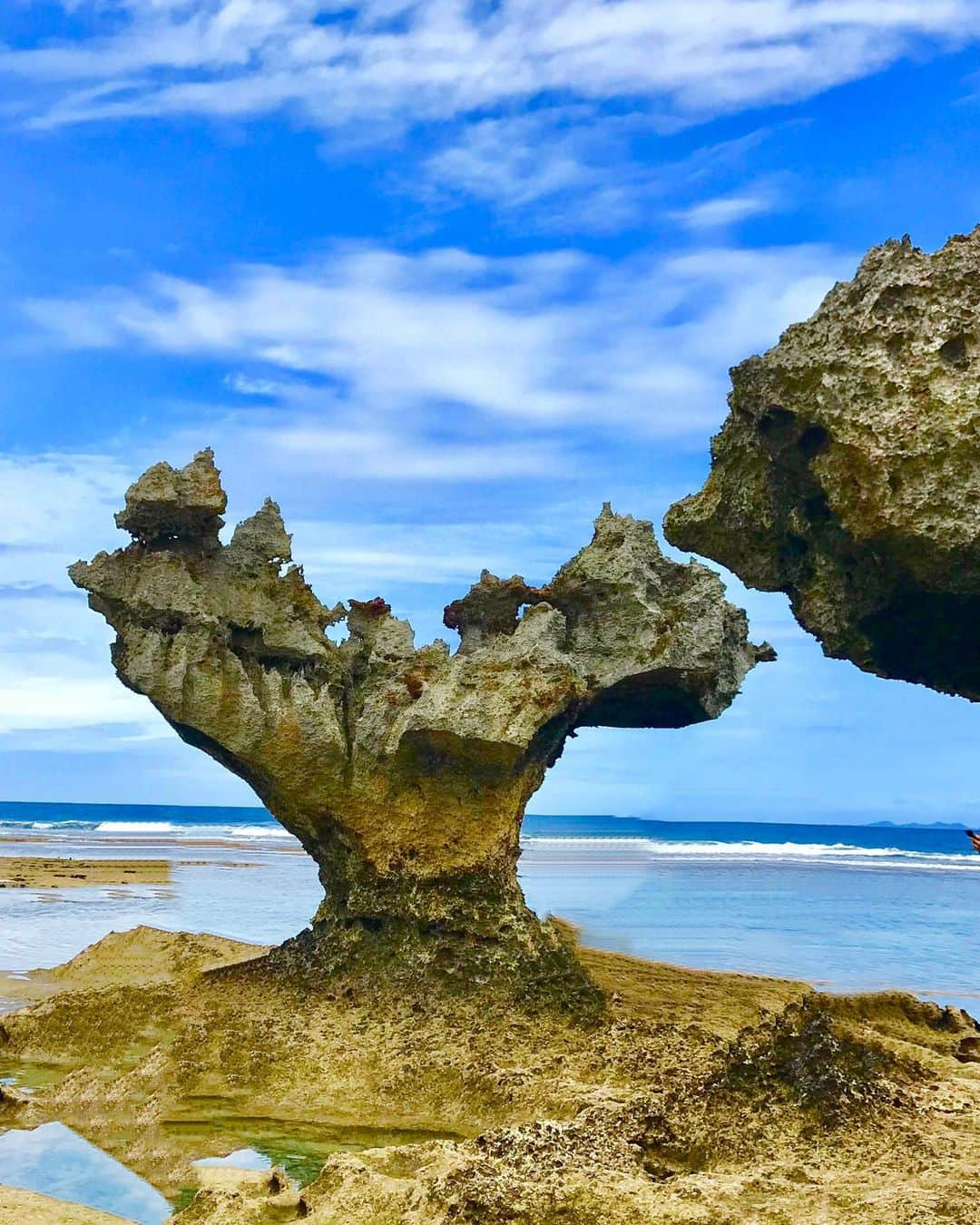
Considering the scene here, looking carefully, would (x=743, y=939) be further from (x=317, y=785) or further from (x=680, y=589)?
(x=317, y=785)

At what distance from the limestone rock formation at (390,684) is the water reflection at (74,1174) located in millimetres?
3324

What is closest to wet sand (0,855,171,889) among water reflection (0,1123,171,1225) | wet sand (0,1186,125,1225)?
water reflection (0,1123,171,1225)

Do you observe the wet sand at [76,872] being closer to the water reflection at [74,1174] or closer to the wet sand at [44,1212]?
the water reflection at [74,1174]

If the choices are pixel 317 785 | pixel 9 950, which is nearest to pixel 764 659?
pixel 317 785

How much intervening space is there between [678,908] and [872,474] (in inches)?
847

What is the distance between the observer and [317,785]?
34.8 ft

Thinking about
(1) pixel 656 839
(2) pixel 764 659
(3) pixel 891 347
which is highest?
(3) pixel 891 347

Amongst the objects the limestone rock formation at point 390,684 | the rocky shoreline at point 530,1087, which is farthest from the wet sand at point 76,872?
the limestone rock formation at point 390,684

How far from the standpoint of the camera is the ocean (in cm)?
1664

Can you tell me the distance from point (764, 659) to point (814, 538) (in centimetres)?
568

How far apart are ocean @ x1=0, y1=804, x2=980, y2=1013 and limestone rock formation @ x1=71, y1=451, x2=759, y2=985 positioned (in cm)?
471

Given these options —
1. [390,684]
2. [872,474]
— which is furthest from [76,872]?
[872,474]

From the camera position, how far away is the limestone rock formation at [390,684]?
10195 millimetres

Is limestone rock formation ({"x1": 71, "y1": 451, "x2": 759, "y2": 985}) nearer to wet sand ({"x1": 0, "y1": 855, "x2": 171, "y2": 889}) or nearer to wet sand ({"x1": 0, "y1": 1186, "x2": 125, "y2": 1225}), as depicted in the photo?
wet sand ({"x1": 0, "y1": 1186, "x2": 125, "y2": 1225})
